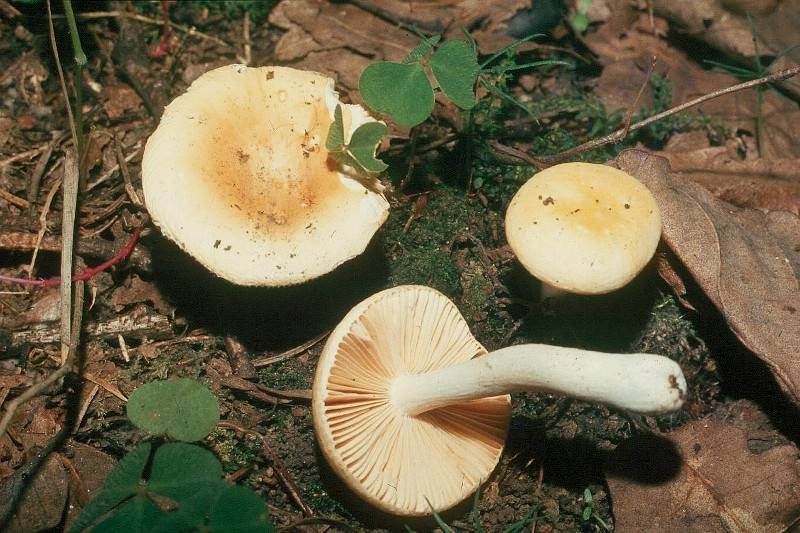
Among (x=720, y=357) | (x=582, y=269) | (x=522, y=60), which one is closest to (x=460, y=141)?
(x=522, y=60)

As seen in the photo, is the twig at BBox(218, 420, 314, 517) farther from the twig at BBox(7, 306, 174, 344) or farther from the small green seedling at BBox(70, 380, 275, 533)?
the twig at BBox(7, 306, 174, 344)

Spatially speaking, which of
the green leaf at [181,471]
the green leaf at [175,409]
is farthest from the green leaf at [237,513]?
the green leaf at [175,409]

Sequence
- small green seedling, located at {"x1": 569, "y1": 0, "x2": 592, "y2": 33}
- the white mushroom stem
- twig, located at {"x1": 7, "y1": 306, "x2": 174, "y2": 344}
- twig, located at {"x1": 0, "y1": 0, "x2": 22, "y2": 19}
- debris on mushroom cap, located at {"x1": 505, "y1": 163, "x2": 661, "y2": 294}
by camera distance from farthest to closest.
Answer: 1. small green seedling, located at {"x1": 569, "y1": 0, "x2": 592, "y2": 33}
2. twig, located at {"x1": 0, "y1": 0, "x2": 22, "y2": 19}
3. twig, located at {"x1": 7, "y1": 306, "x2": 174, "y2": 344}
4. debris on mushroom cap, located at {"x1": 505, "y1": 163, "x2": 661, "y2": 294}
5. the white mushroom stem

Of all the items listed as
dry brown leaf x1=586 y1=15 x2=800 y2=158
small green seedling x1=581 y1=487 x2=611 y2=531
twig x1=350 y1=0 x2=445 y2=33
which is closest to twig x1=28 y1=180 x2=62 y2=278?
twig x1=350 y1=0 x2=445 y2=33

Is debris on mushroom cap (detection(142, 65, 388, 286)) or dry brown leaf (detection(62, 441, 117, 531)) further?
dry brown leaf (detection(62, 441, 117, 531))

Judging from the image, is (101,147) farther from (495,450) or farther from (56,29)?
(495,450)

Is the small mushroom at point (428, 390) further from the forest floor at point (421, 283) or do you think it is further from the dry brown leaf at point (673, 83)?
the dry brown leaf at point (673, 83)

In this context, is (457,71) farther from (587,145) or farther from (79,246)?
(79,246)

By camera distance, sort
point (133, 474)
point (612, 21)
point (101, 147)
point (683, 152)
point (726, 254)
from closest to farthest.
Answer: point (133, 474) < point (726, 254) < point (101, 147) < point (683, 152) < point (612, 21)
